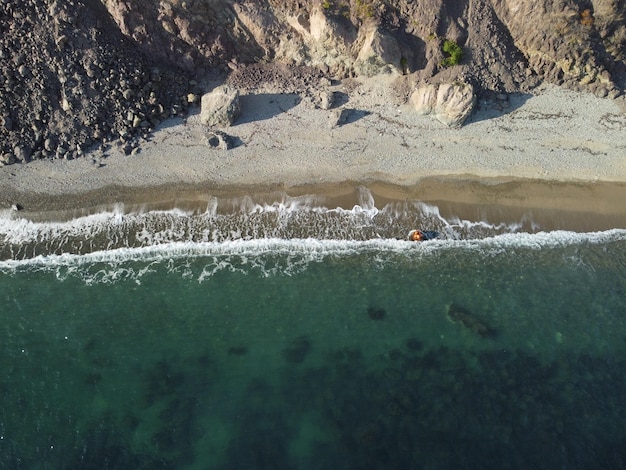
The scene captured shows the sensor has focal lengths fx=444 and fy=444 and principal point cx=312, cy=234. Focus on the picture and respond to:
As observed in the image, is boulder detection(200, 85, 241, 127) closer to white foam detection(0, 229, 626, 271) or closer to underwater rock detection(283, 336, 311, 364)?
white foam detection(0, 229, 626, 271)

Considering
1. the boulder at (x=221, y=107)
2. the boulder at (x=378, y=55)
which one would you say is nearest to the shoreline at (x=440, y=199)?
the boulder at (x=221, y=107)

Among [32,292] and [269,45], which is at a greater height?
[269,45]

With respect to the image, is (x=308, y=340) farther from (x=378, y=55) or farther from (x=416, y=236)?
(x=378, y=55)

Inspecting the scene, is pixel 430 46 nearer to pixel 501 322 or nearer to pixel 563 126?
pixel 563 126

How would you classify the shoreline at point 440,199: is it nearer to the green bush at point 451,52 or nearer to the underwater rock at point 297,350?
the green bush at point 451,52

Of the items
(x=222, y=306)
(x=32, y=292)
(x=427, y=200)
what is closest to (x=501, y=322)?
(x=427, y=200)

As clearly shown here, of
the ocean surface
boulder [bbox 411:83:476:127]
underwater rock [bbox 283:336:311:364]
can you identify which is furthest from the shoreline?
underwater rock [bbox 283:336:311:364]
